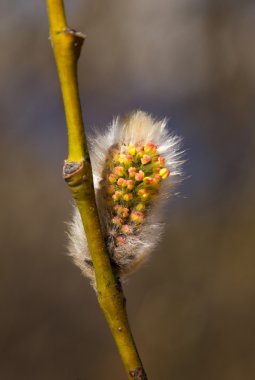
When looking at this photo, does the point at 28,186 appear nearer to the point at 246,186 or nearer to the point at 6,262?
the point at 6,262

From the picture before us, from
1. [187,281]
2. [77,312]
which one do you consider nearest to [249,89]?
[187,281]

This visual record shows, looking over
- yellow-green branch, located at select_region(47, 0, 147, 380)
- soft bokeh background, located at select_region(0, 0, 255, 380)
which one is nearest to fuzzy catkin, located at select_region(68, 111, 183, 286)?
yellow-green branch, located at select_region(47, 0, 147, 380)

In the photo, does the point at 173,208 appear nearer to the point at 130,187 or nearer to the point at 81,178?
the point at 130,187

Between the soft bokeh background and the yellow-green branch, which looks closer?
the yellow-green branch

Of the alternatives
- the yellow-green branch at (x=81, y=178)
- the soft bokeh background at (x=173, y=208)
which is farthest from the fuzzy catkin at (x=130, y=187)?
the soft bokeh background at (x=173, y=208)

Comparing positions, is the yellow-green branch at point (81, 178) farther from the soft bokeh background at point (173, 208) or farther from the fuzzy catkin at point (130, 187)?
the soft bokeh background at point (173, 208)

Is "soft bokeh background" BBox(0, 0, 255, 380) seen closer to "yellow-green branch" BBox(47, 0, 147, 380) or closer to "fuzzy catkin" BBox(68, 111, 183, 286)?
"fuzzy catkin" BBox(68, 111, 183, 286)
